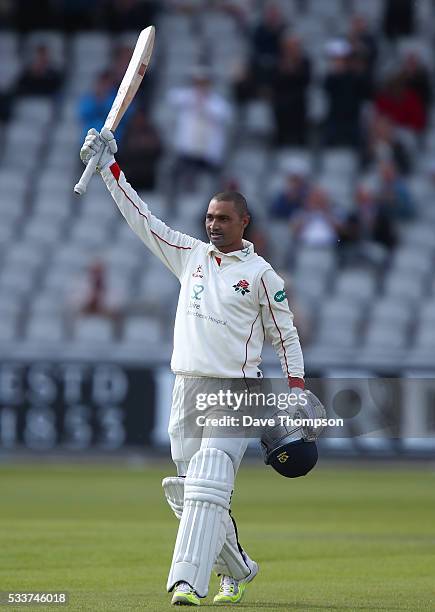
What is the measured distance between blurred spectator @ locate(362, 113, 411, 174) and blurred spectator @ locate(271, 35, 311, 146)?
3.41 ft

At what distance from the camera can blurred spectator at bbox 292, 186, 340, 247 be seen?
66.9ft

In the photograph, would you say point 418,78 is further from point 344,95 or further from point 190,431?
point 190,431

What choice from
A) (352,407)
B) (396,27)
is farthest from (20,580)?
(396,27)

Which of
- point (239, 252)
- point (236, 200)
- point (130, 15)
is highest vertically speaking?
point (130, 15)

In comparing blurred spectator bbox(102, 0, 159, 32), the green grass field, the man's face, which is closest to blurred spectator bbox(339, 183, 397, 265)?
the green grass field

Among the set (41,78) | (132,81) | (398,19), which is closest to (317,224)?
(398,19)

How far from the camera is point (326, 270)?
2041 cm

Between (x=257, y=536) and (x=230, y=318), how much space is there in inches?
160

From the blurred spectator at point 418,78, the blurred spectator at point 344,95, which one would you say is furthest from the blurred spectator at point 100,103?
the blurred spectator at point 418,78

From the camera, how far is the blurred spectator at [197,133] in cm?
2141

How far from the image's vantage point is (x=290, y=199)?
20844 mm

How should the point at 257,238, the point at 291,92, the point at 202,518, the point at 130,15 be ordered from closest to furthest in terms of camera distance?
the point at 202,518
the point at 257,238
the point at 291,92
the point at 130,15

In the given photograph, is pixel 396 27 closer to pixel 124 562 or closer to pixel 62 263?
pixel 62 263

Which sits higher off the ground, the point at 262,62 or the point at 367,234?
the point at 262,62
